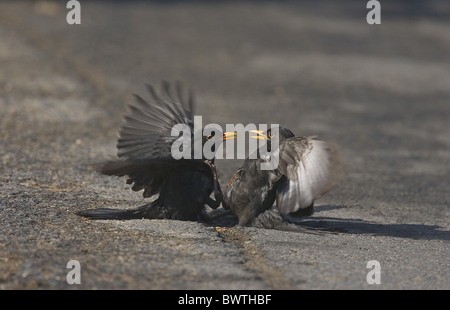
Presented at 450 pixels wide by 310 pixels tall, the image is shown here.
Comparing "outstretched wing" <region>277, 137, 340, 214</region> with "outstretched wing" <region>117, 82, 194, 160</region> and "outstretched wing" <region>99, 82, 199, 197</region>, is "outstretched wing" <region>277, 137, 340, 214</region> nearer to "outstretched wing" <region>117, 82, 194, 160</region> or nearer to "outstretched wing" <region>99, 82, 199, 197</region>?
"outstretched wing" <region>99, 82, 199, 197</region>

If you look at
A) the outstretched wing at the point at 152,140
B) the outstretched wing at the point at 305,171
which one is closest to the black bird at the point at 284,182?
the outstretched wing at the point at 305,171

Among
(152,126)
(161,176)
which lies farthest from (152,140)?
(161,176)

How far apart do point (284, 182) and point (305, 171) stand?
0.81 ft

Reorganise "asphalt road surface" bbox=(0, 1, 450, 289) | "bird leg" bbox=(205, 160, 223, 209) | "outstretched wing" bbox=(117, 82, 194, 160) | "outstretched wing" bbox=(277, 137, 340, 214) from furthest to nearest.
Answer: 1. "outstretched wing" bbox=(117, 82, 194, 160)
2. "bird leg" bbox=(205, 160, 223, 209)
3. "outstretched wing" bbox=(277, 137, 340, 214)
4. "asphalt road surface" bbox=(0, 1, 450, 289)

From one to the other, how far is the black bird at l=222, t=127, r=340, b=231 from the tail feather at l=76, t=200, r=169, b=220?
0.53m

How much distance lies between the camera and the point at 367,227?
655 cm

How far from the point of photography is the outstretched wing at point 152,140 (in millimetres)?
6109

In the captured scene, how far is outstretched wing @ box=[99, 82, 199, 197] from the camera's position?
6.11 m

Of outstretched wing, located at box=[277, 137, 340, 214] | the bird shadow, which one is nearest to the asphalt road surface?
the bird shadow

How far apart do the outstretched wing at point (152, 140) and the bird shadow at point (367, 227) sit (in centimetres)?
66

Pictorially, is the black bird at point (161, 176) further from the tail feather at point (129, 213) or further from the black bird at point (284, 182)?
the black bird at point (284, 182)

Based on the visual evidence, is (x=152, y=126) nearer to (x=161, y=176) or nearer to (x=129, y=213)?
(x=161, y=176)

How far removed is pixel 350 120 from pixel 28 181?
5583 millimetres
